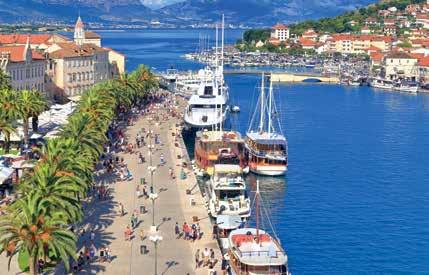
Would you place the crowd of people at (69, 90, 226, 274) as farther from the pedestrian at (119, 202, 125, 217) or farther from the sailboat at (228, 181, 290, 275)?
the sailboat at (228, 181, 290, 275)

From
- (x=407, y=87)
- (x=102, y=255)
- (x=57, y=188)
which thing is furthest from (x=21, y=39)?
(x=57, y=188)

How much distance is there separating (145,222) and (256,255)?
401 inches

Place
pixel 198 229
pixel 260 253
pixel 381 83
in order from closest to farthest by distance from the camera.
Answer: pixel 260 253 < pixel 198 229 < pixel 381 83

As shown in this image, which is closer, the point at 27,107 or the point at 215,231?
the point at 215,231

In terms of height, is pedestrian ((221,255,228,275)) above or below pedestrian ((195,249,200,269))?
below

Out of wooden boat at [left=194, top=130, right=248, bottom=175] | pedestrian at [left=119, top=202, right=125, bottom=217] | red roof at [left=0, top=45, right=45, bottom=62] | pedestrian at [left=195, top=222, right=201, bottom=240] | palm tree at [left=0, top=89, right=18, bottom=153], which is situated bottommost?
pedestrian at [left=195, top=222, right=201, bottom=240]

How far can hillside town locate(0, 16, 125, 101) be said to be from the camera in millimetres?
92750

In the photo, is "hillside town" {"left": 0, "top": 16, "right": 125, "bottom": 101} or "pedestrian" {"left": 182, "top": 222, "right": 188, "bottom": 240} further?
"hillside town" {"left": 0, "top": 16, "right": 125, "bottom": 101}

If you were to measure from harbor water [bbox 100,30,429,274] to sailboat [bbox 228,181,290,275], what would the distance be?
484cm

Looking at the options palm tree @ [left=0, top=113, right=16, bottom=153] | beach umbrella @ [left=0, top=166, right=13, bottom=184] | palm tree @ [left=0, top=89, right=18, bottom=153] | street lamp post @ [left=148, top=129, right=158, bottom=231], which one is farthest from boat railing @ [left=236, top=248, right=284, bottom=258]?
palm tree @ [left=0, top=89, right=18, bottom=153]

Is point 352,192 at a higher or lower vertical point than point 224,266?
lower

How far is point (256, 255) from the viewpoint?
39.4 metres

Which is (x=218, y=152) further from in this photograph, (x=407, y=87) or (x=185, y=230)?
(x=407, y=87)

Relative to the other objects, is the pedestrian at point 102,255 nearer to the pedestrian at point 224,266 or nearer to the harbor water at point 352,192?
the pedestrian at point 224,266
